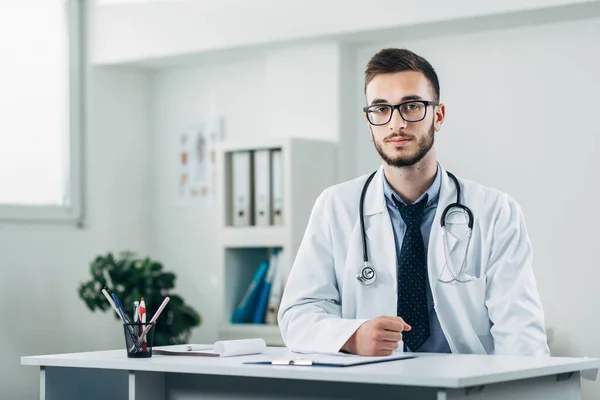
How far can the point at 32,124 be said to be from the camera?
5367mm

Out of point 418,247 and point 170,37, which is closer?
point 418,247

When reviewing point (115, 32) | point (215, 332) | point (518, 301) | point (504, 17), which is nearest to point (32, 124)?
point (115, 32)

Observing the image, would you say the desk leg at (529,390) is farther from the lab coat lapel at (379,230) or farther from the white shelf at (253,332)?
the white shelf at (253,332)

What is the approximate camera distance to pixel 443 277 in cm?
252

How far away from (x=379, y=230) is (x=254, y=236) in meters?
2.21

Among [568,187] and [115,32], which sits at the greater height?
[115,32]

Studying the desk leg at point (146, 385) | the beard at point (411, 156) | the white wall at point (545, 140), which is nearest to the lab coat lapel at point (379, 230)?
the beard at point (411, 156)

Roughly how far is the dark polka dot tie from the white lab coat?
0.03 meters

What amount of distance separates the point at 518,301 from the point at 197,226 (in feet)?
11.3

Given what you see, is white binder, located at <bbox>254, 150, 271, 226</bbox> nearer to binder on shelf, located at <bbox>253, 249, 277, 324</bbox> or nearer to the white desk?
binder on shelf, located at <bbox>253, 249, 277, 324</bbox>

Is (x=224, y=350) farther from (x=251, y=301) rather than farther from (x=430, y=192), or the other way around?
(x=251, y=301)

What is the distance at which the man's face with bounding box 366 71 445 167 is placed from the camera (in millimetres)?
2553

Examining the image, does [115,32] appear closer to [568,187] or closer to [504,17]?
[504,17]

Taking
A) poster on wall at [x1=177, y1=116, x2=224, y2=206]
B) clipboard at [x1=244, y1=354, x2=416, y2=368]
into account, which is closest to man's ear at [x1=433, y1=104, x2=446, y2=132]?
clipboard at [x1=244, y1=354, x2=416, y2=368]
